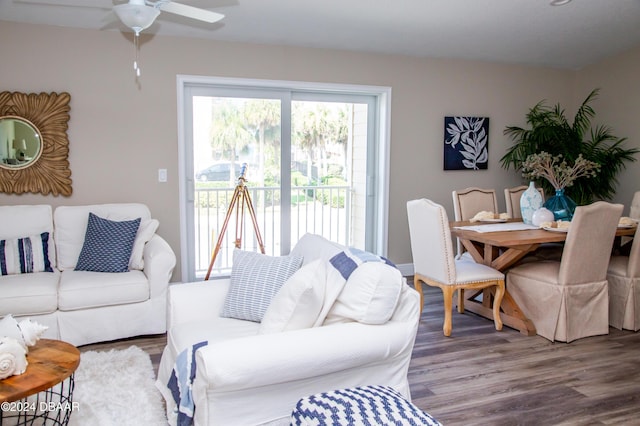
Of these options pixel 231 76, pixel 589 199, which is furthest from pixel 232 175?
pixel 589 199

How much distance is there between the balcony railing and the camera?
16.4 feet

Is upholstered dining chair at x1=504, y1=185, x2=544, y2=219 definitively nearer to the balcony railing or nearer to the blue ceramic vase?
the blue ceramic vase

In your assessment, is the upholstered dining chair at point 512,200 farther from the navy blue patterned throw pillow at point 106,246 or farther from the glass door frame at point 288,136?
the navy blue patterned throw pillow at point 106,246

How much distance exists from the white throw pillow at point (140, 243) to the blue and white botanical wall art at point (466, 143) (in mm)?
3308

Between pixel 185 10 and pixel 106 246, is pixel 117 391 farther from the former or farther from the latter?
pixel 185 10

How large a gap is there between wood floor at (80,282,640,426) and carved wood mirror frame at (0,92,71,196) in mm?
1545

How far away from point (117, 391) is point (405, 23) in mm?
3730

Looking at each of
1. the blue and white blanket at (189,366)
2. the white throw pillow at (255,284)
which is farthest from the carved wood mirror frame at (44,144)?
the blue and white blanket at (189,366)

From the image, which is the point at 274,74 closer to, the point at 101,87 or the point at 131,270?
the point at 101,87

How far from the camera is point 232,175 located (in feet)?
16.3

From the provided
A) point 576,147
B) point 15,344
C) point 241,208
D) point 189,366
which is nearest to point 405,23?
point 241,208

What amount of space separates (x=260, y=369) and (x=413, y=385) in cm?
135

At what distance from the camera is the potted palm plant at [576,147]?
5.65m

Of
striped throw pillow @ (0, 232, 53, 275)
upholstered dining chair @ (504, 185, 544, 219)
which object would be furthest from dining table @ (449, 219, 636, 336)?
striped throw pillow @ (0, 232, 53, 275)
